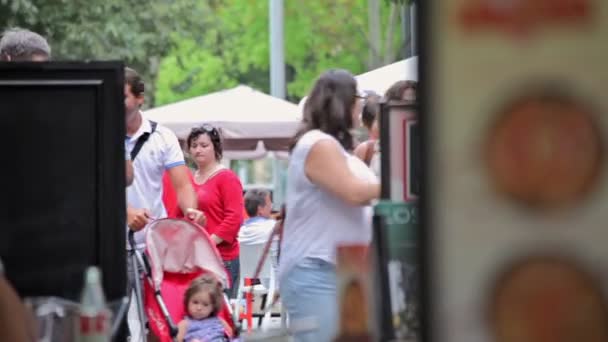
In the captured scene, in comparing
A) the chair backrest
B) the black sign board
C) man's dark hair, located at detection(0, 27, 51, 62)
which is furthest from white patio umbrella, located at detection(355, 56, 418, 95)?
the black sign board

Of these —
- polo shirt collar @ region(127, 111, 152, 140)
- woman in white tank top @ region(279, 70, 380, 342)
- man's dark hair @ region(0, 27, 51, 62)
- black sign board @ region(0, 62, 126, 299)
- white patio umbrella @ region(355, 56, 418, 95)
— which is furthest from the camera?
white patio umbrella @ region(355, 56, 418, 95)

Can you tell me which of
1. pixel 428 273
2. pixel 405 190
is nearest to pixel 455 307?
pixel 428 273

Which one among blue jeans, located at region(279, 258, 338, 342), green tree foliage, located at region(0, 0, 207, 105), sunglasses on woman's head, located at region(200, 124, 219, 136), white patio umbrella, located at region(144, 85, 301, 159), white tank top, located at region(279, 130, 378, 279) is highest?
green tree foliage, located at region(0, 0, 207, 105)

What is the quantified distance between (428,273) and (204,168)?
7.67 metres

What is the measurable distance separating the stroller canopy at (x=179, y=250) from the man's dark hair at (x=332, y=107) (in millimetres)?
1991

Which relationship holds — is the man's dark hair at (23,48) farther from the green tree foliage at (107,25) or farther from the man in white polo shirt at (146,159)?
the green tree foliage at (107,25)

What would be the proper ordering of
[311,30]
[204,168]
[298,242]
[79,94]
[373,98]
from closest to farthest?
[79,94]
[298,242]
[373,98]
[204,168]
[311,30]

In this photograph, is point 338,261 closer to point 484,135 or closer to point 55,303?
point 55,303

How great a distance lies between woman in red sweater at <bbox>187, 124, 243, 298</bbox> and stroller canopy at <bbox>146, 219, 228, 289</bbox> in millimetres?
1868

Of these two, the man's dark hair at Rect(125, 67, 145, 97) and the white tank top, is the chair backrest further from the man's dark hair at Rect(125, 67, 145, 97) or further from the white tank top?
the white tank top

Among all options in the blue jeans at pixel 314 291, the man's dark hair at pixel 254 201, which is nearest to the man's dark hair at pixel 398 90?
the blue jeans at pixel 314 291

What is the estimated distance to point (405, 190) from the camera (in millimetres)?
5562

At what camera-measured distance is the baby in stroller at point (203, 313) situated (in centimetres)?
838

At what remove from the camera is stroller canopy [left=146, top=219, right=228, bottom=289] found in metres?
8.16
